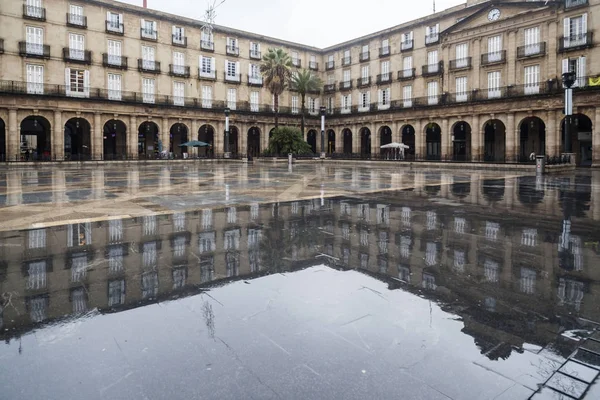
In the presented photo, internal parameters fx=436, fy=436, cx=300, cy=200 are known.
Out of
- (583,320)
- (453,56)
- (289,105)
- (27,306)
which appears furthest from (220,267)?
(289,105)

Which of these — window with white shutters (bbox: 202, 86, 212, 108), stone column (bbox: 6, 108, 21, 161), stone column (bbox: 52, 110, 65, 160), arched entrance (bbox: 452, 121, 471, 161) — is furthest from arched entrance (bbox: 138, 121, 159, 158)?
arched entrance (bbox: 452, 121, 471, 161)

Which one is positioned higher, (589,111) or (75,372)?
(589,111)

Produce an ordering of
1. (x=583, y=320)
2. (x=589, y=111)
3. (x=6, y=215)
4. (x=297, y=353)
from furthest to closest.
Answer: (x=589, y=111)
(x=6, y=215)
(x=583, y=320)
(x=297, y=353)

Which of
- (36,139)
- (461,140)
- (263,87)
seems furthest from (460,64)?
(36,139)

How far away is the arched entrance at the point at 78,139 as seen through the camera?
4119 centimetres

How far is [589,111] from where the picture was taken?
3306cm

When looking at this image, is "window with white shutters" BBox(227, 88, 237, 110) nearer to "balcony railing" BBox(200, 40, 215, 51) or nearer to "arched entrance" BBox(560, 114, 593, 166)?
"balcony railing" BBox(200, 40, 215, 51)

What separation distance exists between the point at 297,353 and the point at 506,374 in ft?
4.34

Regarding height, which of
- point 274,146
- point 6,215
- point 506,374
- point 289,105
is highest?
point 289,105

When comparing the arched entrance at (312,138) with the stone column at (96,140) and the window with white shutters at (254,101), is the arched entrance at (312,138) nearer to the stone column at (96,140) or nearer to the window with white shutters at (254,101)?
the window with white shutters at (254,101)

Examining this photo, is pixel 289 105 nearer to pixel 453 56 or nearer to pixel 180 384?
pixel 453 56

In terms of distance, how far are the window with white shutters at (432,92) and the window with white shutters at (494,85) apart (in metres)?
5.52

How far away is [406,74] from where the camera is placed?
46.9 m

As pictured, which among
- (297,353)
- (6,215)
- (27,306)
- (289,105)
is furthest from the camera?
(289,105)
